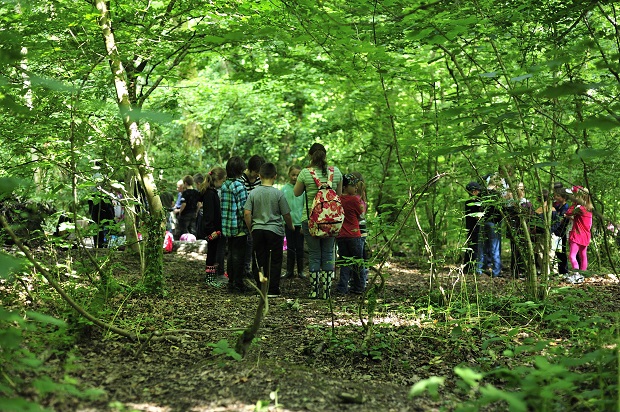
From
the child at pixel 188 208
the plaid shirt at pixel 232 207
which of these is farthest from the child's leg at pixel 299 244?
the child at pixel 188 208

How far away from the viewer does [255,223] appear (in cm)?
755

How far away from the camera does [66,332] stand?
4.32 metres

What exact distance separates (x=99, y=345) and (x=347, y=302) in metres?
3.61

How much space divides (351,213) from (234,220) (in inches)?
65.7

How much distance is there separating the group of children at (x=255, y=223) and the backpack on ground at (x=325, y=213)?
376 millimetres

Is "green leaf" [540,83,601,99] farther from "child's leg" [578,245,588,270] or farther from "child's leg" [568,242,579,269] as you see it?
"child's leg" [578,245,588,270]

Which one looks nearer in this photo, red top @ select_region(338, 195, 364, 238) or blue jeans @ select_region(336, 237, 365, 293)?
red top @ select_region(338, 195, 364, 238)

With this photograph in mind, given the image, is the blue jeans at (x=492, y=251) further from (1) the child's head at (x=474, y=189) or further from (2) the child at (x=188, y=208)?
(2) the child at (x=188, y=208)

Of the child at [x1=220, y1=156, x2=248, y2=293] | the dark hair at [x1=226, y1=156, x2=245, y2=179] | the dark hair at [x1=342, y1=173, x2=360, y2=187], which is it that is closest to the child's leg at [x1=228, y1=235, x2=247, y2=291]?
the child at [x1=220, y1=156, x2=248, y2=293]

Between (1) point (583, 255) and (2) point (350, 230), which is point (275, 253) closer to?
(2) point (350, 230)

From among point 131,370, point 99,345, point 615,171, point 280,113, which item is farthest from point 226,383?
point 280,113

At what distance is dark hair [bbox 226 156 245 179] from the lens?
8.06 metres

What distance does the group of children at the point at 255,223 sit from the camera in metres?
7.57

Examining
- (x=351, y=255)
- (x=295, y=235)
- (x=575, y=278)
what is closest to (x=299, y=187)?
(x=351, y=255)
